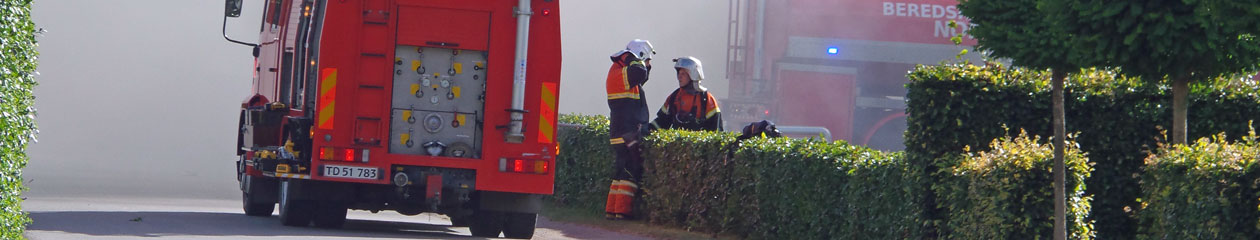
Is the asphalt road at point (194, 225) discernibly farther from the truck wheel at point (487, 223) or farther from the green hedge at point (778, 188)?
the green hedge at point (778, 188)

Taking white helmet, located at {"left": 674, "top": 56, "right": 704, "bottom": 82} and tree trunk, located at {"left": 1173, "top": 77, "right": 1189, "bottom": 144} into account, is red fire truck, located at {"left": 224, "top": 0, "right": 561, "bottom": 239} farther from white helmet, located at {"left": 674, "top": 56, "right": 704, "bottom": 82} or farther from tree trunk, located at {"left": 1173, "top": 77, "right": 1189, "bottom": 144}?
tree trunk, located at {"left": 1173, "top": 77, "right": 1189, "bottom": 144}

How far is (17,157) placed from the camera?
7699mm

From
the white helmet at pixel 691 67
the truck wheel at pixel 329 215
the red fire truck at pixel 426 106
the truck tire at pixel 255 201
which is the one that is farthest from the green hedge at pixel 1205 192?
the truck tire at pixel 255 201

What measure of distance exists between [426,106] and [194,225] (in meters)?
1.91

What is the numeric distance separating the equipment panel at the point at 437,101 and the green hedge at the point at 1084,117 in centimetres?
341

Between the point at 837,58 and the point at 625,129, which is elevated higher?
the point at 837,58

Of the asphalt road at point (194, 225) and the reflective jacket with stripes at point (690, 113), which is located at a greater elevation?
the reflective jacket with stripes at point (690, 113)

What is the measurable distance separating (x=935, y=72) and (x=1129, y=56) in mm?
1607

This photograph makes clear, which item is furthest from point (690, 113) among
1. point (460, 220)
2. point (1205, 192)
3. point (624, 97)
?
point (1205, 192)

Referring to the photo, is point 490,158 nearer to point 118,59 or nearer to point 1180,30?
point 1180,30

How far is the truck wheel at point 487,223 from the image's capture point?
36.4 feet

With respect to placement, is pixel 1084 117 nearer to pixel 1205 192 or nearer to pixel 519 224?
pixel 1205 192

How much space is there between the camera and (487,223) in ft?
36.8

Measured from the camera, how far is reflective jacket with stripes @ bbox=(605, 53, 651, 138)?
492 inches
